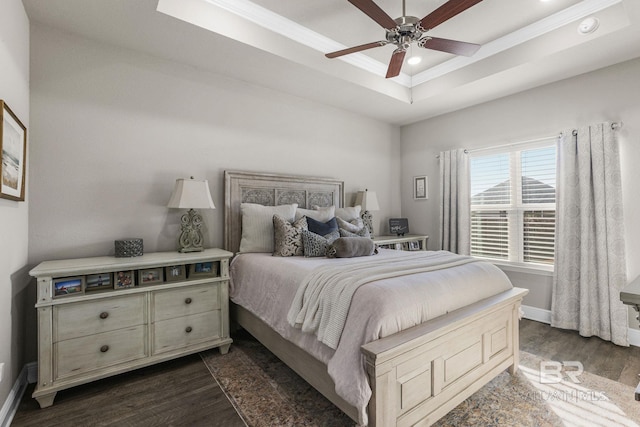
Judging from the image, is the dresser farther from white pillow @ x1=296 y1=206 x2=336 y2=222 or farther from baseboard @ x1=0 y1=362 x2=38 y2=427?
white pillow @ x1=296 y1=206 x2=336 y2=222

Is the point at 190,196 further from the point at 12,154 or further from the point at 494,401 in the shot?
the point at 494,401

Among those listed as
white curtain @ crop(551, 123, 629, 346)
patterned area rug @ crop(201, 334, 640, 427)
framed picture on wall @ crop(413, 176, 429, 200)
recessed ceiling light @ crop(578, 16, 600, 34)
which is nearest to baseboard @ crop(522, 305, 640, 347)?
white curtain @ crop(551, 123, 629, 346)

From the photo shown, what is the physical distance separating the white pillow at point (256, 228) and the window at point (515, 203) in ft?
8.75

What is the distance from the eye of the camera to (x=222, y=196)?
314 cm

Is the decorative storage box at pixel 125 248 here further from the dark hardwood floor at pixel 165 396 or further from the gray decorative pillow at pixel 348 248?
the gray decorative pillow at pixel 348 248

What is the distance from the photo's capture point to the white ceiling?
7.48 feet

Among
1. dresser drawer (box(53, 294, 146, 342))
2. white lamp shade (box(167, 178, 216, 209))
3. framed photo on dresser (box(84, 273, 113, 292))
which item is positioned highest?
white lamp shade (box(167, 178, 216, 209))

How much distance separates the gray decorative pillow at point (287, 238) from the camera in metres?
2.74

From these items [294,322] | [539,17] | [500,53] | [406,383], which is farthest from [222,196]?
[539,17]

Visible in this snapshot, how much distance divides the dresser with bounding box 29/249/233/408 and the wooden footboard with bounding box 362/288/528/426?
1603mm

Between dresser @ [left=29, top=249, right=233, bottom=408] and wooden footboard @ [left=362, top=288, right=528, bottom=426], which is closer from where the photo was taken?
wooden footboard @ [left=362, top=288, right=528, bottom=426]

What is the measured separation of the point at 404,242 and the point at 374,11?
9.51 feet

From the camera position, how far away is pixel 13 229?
6.25 feet

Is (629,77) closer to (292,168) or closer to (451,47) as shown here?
(451,47)
